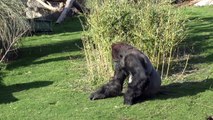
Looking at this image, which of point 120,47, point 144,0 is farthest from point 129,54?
point 144,0

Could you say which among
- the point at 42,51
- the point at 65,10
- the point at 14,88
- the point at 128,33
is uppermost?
the point at 128,33

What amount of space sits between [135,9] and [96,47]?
1207 mm

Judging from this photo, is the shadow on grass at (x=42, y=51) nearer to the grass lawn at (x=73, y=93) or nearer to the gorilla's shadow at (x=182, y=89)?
the grass lawn at (x=73, y=93)

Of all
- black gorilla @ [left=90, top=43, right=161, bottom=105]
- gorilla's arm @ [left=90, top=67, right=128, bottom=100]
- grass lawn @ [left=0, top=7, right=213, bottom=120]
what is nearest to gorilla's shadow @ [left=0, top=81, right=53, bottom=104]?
grass lawn @ [left=0, top=7, right=213, bottom=120]

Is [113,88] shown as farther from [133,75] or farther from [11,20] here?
[11,20]

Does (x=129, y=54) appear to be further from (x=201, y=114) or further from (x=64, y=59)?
(x=64, y=59)

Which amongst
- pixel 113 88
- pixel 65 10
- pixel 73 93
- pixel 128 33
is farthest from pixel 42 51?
pixel 65 10

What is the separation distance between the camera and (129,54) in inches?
322

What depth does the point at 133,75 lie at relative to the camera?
8.03 meters

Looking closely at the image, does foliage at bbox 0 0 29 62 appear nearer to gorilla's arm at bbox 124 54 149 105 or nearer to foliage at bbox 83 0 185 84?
foliage at bbox 83 0 185 84

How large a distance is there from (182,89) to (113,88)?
4.03 ft

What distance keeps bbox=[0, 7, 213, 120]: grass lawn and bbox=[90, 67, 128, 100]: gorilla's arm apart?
0.11 meters

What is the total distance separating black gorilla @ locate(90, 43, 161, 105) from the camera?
8023 millimetres

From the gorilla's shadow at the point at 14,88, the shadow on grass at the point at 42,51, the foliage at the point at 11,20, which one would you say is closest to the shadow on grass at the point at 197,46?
the gorilla's shadow at the point at 14,88
